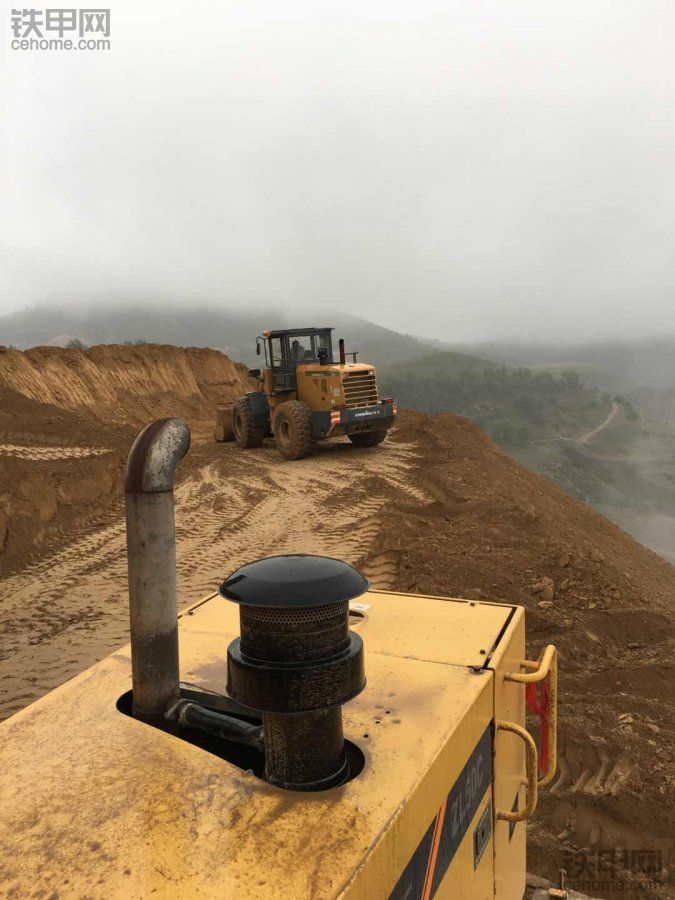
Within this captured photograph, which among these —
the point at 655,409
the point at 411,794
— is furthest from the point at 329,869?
the point at 655,409

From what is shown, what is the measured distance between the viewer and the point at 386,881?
49.7 inches

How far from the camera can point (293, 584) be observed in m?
1.41

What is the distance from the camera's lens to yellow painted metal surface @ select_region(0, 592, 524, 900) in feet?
3.85

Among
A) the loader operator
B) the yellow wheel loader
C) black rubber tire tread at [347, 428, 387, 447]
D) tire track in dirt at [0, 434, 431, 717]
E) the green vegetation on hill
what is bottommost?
the green vegetation on hill

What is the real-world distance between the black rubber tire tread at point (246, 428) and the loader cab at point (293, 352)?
3.86 ft

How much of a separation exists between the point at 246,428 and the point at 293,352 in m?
2.29

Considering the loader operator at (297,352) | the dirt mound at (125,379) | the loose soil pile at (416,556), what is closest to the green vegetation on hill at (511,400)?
the dirt mound at (125,379)

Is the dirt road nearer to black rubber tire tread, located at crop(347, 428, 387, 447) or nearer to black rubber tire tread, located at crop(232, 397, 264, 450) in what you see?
black rubber tire tread, located at crop(347, 428, 387, 447)

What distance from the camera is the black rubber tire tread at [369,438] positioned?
592 inches

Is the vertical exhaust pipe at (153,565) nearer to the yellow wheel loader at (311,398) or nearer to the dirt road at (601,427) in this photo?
the yellow wheel loader at (311,398)

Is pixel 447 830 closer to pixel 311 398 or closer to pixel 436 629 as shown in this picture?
pixel 436 629

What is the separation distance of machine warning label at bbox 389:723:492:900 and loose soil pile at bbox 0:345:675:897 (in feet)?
8.66

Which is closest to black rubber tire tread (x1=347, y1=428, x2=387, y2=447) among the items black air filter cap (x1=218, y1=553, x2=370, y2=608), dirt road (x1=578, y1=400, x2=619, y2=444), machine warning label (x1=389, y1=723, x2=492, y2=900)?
machine warning label (x1=389, y1=723, x2=492, y2=900)

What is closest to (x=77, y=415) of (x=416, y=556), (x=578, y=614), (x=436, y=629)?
(x=416, y=556)
